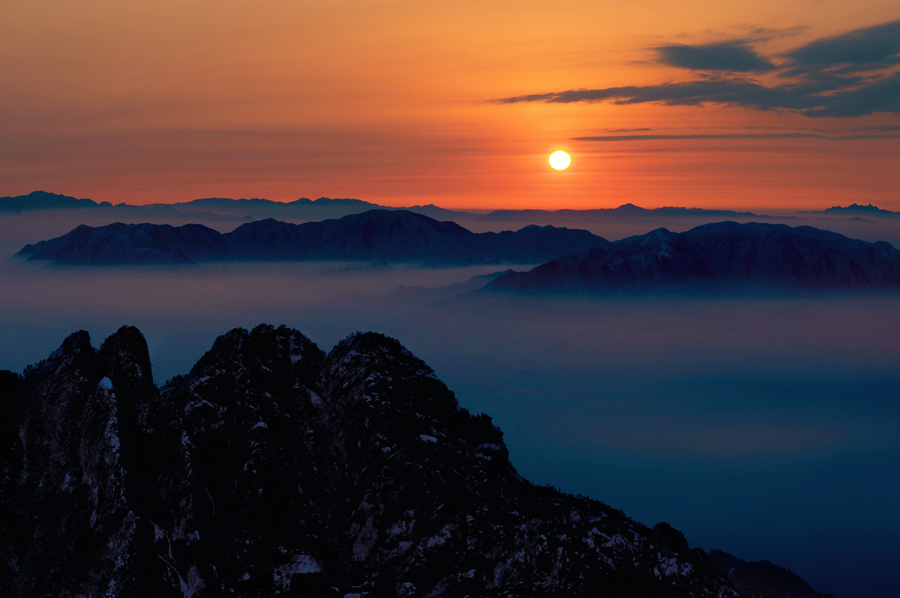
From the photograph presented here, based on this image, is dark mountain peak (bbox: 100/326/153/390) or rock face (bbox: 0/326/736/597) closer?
rock face (bbox: 0/326/736/597)

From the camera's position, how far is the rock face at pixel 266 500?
8144 centimetres

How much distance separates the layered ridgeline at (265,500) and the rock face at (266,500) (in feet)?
0.62

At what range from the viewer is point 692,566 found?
295 ft

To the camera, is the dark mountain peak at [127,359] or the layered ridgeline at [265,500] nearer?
the layered ridgeline at [265,500]

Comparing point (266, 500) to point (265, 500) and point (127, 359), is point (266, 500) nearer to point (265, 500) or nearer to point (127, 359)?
point (265, 500)

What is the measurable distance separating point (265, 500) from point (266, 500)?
0.38 ft

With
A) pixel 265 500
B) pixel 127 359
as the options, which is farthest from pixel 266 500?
pixel 127 359

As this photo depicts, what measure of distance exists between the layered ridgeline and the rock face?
0.62 feet

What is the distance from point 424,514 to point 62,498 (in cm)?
3915

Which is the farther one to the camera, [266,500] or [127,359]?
[127,359]

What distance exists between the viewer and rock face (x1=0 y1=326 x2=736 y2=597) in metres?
81.4

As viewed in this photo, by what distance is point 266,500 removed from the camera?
3460 inches

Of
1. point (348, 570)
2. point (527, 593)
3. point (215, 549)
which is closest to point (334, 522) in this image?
point (348, 570)

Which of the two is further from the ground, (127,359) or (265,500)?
(127,359)
